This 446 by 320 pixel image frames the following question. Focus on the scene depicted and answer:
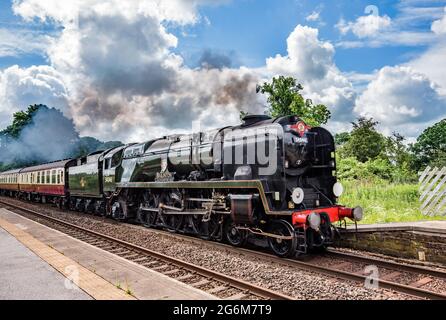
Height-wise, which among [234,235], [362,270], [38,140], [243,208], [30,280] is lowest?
[362,270]

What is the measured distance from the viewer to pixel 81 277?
Answer: 20.5 ft

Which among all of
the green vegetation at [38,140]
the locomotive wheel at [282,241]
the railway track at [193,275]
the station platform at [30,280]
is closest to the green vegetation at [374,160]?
the locomotive wheel at [282,241]

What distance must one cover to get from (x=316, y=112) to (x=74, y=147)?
186ft

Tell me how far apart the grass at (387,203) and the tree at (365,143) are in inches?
779

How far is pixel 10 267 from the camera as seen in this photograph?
7.12m

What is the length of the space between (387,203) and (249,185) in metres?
7.13

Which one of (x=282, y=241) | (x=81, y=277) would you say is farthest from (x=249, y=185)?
(x=81, y=277)

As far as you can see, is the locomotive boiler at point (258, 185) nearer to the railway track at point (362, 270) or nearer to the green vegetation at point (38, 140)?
the railway track at point (362, 270)

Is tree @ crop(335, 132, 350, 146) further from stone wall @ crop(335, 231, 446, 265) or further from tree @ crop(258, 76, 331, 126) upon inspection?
stone wall @ crop(335, 231, 446, 265)

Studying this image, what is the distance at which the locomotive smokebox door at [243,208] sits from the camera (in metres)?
8.33

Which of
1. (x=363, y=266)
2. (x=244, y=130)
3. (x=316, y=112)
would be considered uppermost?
(x=316, y=112)

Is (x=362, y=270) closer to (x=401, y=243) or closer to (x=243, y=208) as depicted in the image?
(x=401, y=243)
